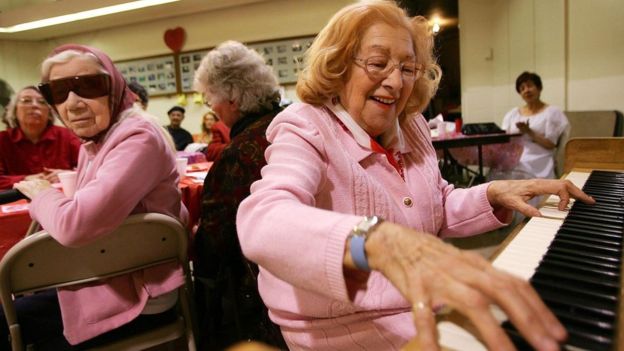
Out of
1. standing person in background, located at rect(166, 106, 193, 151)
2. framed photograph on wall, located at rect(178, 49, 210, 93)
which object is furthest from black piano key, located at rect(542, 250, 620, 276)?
framed photograph on wall, located at rect(178, 49, 210, 93)

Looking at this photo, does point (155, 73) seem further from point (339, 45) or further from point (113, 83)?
point (339, 45)

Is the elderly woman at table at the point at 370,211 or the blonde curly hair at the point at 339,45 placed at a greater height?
the blonde curly hair at the point at 339,45

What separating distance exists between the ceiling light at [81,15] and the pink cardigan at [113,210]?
4.66 m

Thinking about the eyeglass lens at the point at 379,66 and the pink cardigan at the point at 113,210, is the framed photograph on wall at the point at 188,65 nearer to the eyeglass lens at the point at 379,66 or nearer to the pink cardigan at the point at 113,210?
the pink cardigan at the point at 113,210

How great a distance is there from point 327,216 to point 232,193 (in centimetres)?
95

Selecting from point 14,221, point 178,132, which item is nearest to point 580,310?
point 14,221

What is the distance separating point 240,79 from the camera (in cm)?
180

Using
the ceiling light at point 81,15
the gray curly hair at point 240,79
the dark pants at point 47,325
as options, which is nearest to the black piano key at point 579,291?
the dark pants at point 47,325

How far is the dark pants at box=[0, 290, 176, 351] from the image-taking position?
1.17 metres

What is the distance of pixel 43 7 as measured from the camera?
5.49 m

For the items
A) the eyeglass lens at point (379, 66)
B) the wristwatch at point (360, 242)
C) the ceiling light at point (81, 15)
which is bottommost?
the wristwatch at point (360, 242)

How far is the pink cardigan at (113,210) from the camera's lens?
106 centimetres

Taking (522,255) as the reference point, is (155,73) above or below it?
above

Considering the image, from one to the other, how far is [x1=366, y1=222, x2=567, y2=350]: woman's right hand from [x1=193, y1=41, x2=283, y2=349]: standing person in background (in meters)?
0.91
